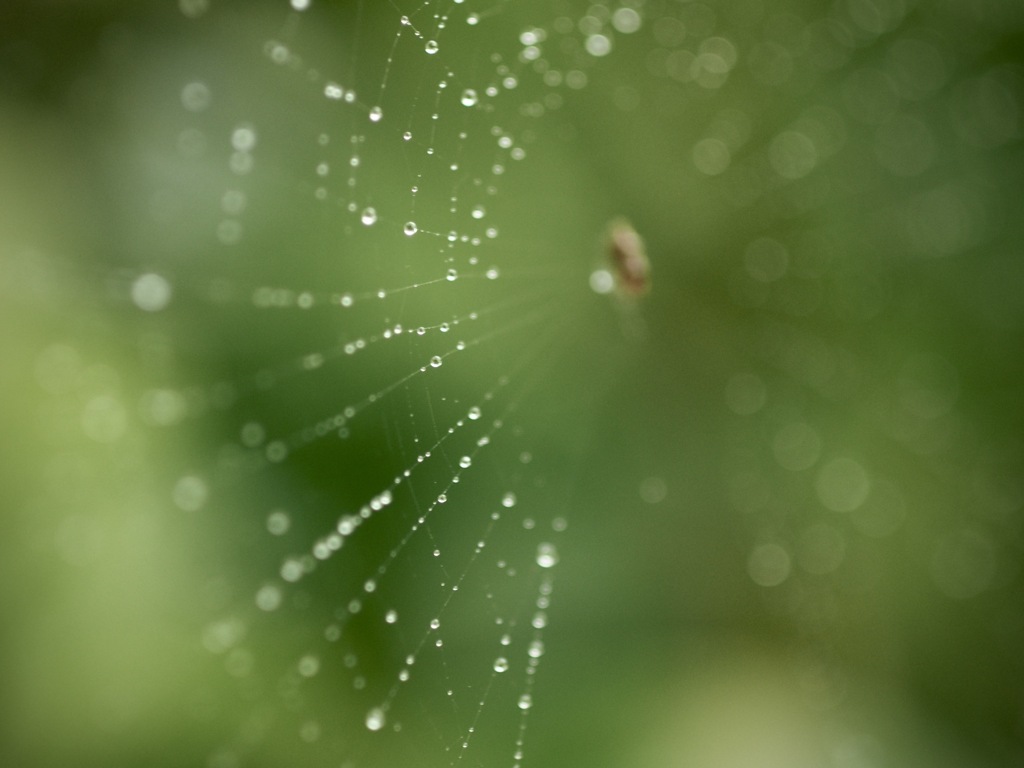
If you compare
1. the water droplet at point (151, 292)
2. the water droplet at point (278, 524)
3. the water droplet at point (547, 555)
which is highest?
the water droplet at point (151, 292)

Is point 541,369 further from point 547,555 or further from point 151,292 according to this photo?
point 151,292

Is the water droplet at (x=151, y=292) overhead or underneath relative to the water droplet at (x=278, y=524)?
overhead

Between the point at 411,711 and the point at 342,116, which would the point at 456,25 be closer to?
the point at 342,116

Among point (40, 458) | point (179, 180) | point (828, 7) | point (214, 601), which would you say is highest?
point (828, 7)

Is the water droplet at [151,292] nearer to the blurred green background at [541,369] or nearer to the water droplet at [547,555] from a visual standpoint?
the blurred green background at [541,369]

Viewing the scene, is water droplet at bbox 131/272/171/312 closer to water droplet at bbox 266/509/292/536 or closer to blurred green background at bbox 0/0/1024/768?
blurred green background at bbox 0/0/1024/768

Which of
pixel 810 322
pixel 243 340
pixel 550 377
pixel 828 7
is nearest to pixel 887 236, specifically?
pixel 810 322

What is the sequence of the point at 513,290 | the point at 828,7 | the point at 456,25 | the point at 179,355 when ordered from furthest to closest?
the point at 828,7 → the point at 513,290 → the point at 179,355 → the point at 456,25

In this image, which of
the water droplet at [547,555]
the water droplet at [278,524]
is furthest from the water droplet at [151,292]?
the water droplet at [547,555]
